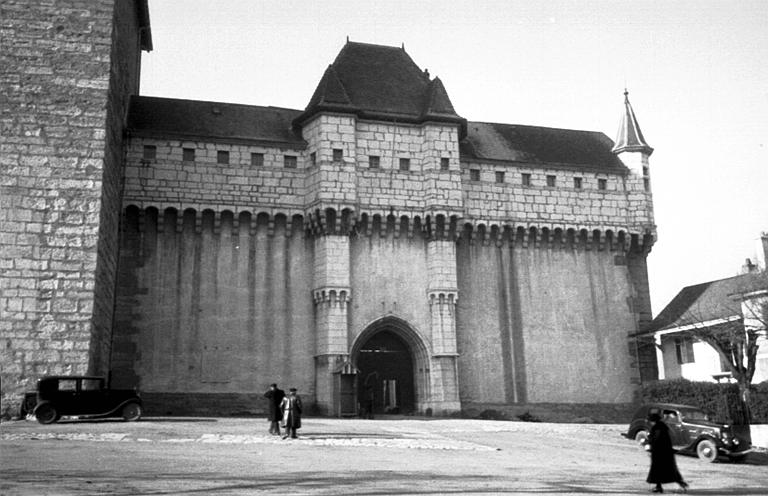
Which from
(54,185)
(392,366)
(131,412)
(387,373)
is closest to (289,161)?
(392,366)

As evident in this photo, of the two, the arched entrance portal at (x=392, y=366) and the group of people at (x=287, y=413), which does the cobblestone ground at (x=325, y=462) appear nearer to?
the group of people at (x=287, y=413)

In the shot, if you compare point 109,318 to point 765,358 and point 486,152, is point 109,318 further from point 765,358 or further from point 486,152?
point 765,358

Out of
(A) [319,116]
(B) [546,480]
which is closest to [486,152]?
(A) [319,116]

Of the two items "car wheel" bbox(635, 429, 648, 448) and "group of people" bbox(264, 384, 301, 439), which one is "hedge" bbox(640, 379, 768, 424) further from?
→ "group of people" bbox(264, 384, 301, 439)

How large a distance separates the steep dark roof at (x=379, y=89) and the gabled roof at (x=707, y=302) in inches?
514

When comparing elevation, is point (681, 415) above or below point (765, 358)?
below

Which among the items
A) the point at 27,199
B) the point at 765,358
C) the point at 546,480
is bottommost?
the point at 546,480

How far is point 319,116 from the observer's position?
34719 millimetres

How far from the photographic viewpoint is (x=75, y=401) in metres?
22.7

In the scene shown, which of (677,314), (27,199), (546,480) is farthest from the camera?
(677,314)

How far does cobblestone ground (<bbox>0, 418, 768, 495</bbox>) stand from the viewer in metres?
12.5

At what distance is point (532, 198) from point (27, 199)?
21.9 m

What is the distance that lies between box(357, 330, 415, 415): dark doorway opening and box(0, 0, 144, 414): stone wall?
1144 cm

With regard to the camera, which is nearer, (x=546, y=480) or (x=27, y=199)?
(x=546, y=480)
